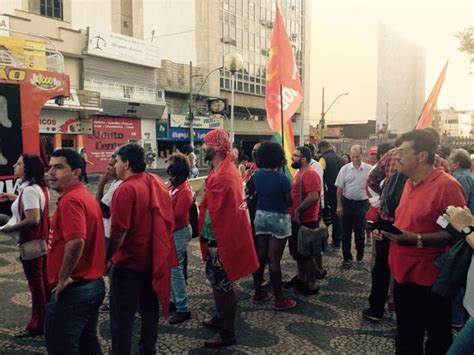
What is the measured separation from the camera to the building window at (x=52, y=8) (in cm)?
2838

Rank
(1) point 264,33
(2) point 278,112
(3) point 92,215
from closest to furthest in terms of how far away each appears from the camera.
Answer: (3) point 92,215, (2) point 278,112, (1) point 264,33

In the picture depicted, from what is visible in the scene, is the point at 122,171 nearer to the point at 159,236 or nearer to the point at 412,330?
the point at 159,236

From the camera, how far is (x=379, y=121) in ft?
232

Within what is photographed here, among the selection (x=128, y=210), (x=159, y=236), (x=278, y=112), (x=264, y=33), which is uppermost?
(x=264, y=33)

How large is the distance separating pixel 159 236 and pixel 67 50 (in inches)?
1048

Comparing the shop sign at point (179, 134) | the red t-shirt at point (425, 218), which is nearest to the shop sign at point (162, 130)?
the shop sign at point (179, 134)

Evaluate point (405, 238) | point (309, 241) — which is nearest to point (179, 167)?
point (309, 241)

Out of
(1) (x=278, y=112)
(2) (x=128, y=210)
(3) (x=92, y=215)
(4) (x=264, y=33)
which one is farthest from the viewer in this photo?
(4) (x=264, y=33)

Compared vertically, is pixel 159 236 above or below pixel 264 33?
below

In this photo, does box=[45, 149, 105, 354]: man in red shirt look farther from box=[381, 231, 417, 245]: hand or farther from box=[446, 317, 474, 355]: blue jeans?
box=[446, 317, 474, 355]: blue jeans

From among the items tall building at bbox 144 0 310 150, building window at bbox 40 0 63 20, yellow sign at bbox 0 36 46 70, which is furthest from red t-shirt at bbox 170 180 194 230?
tall building at bbox 144 0 310 150

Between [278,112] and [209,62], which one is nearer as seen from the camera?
[278,112]

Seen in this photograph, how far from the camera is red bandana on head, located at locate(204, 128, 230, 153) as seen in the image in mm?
3804

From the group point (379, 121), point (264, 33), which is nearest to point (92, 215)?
point (264, 33)
